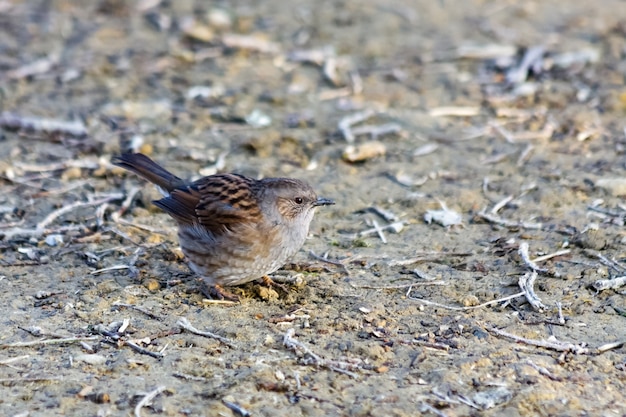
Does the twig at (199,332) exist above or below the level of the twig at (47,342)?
below

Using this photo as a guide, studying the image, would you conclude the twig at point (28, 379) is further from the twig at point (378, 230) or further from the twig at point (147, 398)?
the twig at point (378, 230)

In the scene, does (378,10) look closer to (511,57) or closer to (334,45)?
(334,45)

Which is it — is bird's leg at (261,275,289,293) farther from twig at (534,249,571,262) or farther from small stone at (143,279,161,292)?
twig at (534,249,571,262)

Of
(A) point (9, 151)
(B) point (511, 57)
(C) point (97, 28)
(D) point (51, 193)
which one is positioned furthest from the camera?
(C) point (97, 28)

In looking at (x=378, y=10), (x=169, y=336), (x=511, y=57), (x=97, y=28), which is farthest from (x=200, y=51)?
(x=169, y=336)

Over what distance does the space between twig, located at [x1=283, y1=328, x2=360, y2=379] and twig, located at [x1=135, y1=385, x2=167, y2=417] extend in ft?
2.75

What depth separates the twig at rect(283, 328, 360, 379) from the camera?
205 inches

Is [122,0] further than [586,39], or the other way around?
[122,0]

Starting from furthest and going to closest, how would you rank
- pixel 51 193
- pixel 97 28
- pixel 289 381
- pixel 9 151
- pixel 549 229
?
pixel 97 28
pixel 9 151
pixel 51 193
pixel 549 229
pixel 289 381

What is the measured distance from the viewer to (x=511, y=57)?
10555 millimetres

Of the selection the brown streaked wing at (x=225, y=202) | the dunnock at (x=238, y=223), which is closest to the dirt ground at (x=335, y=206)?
the dunnock at (x=238, y=223)

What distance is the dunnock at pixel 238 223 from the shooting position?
6.12 metres

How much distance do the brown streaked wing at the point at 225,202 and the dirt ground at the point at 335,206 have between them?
1.66 ft

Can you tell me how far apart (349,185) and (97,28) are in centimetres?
493
